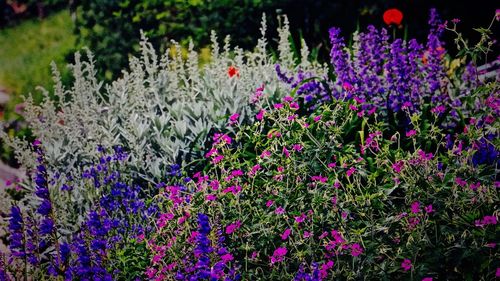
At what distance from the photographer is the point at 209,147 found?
428cm

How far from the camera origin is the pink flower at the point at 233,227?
9.52 feet

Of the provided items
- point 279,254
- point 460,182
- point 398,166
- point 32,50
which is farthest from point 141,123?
point 32,50

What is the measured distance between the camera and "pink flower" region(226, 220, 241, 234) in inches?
114

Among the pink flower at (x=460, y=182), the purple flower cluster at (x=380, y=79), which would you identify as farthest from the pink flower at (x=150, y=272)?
the purple flower cluster at (x=380, y=79)

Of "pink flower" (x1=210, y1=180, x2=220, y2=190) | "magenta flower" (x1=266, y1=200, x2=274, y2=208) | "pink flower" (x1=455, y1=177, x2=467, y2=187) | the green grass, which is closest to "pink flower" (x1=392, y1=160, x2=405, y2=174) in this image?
"pink flower" (x1=455, y1=177, x2=467, y2=187)

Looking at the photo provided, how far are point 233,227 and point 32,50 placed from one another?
9.84 meters

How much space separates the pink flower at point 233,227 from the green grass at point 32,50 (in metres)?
5.00

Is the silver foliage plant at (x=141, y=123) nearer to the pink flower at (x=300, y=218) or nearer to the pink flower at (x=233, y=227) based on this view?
the pink flower at (x=233, y=227)

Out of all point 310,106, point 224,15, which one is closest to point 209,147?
point 310,106

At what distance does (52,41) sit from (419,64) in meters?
9.05

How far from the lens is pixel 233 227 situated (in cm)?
293

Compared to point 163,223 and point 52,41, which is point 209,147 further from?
point 52,41

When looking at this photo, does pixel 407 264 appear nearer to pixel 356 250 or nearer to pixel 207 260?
pixel 356 250

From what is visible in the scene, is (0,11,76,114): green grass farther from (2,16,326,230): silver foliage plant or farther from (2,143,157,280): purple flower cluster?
(2,143,157,280): purple flower cluster
